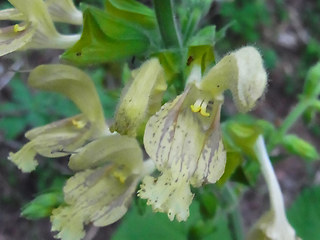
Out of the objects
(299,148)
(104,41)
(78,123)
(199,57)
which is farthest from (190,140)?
(299,148)

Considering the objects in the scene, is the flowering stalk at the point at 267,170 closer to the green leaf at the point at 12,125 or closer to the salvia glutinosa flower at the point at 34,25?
the salvia glutinosa flower at the point at 34,25

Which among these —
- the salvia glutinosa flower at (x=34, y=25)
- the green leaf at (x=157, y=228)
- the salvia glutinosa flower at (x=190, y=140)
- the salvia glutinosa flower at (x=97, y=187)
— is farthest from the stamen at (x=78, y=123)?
the green leaf at (x=157, y=228)

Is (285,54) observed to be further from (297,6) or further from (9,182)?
(9,182)

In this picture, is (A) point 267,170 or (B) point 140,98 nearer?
(B) point 140,98

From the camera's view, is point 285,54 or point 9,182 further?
point 285,54

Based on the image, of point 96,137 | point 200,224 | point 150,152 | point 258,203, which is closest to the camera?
point 150,152

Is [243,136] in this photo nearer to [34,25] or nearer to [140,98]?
[140,98]

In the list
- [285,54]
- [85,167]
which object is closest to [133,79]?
[85,167]
